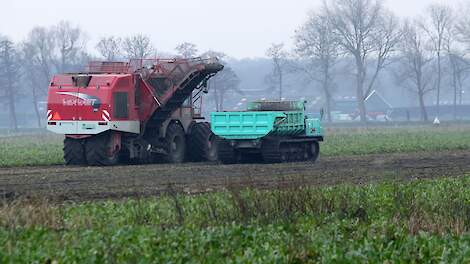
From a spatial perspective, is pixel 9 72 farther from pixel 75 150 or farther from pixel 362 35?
pixel 75 150

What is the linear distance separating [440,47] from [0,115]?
49.3 meters

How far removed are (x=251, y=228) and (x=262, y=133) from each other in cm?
1530

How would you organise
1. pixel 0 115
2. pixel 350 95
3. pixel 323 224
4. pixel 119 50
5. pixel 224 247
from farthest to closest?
pixel 350 95 < pixel 0 115 < pixel 119 50 < pixel 323 224 < pixel 224 247

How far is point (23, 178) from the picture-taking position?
24.2 metres

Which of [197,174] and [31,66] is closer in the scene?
[197,174]

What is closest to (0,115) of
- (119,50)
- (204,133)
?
(119,50)

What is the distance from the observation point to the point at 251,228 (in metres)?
13.9

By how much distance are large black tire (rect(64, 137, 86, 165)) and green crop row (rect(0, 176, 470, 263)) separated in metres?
11.0

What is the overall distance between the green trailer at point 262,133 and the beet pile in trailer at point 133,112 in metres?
1.68

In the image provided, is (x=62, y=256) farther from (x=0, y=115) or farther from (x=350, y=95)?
(x=350, y=95)

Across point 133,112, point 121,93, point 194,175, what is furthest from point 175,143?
point 194,175

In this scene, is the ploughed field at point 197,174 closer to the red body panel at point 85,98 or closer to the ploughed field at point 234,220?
the ploughed field at point 234,220

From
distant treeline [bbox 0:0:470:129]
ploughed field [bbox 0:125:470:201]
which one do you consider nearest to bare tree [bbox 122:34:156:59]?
distant treeline [bbox 0:0:470:129]

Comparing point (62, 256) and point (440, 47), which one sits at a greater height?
point (440, 47)
